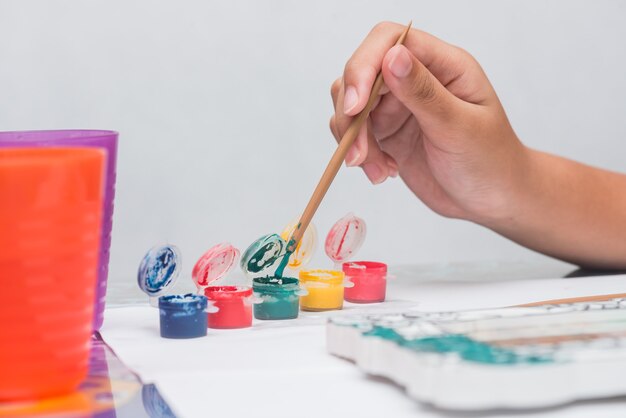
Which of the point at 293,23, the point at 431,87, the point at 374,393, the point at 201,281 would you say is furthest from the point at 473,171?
the point at 293,23

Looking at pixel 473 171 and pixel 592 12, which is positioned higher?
pixel 592 12

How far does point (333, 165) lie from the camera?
0.94 m

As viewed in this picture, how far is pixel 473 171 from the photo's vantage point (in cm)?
108

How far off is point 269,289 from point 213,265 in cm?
5

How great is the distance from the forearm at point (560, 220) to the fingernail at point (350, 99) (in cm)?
26

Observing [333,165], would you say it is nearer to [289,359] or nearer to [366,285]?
[366,285]

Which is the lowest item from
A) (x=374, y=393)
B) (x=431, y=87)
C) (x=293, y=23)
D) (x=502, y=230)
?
(x=374, y=393)

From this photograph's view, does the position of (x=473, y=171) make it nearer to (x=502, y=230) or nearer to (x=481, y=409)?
(x=502, y=230)

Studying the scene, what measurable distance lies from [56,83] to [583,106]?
1196 mm

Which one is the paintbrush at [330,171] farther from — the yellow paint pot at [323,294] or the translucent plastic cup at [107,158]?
the translucent plastic cup at [107,158]

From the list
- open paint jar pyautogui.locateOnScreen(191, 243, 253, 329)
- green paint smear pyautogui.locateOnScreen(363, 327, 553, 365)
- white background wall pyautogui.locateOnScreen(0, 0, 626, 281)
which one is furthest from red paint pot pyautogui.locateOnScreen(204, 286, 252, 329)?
white background wall pyautogui.locateOnScreen(0, 0, 626, 281)

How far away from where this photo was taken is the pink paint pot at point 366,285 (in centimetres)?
92

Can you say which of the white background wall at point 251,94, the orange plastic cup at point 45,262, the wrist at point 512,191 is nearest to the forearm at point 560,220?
the wrist at point 512,191

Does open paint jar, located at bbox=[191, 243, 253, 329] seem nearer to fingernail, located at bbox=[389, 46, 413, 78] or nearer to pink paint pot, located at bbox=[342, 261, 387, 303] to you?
pink paint pot, located at bbox=[342, 261, 387, 303]
